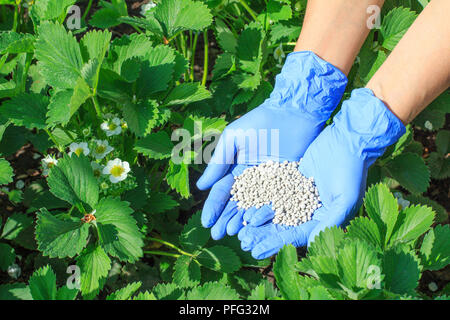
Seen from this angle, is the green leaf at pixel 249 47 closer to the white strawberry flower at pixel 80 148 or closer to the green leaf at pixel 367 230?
the white strawberry flower at pixel 80 148

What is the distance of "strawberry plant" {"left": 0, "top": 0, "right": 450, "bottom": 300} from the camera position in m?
1.00

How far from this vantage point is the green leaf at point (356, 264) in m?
0.86

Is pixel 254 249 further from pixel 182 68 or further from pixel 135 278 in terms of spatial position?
pixel 182 68

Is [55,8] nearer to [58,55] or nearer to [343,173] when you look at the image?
[58,55]

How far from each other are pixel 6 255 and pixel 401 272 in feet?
3.83

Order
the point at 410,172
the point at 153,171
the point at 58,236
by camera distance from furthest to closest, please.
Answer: the point at 153,171 < the point at 410,172 < the point at 58,236

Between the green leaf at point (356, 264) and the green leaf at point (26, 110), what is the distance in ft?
3.05

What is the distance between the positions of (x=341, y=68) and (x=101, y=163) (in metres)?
0.92

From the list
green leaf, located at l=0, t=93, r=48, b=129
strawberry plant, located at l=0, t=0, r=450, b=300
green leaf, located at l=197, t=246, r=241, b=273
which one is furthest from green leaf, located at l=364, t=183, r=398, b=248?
green leaf, located at l=0, t=93, r=48, b=129

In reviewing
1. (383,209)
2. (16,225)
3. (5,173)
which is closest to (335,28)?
(383,209)

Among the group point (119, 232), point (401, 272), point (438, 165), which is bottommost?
point (119, 232)

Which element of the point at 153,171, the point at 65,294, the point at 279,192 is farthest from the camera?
the point at 153,171

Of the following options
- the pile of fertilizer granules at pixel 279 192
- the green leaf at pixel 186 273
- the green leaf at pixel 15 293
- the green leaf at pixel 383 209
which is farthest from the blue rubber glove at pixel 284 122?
the green leaf at pixel 15 293

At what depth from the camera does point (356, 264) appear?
2.84ft
